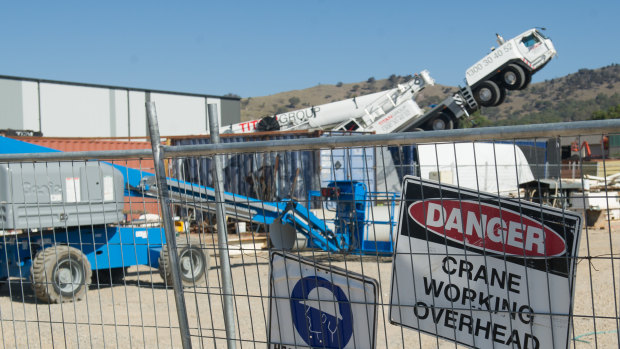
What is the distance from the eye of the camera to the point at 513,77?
27438mm

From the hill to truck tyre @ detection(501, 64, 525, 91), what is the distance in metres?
45.0

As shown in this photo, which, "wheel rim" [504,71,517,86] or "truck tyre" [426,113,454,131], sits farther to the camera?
"truck tyre" [426,113,454,131]

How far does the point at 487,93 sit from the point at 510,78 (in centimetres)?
111

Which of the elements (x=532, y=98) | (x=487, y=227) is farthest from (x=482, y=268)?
(x=532, y=98)

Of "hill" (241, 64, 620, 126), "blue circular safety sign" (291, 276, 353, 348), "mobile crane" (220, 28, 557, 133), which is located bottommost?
"blue circular safety sign" (291, 276, 353, 348)

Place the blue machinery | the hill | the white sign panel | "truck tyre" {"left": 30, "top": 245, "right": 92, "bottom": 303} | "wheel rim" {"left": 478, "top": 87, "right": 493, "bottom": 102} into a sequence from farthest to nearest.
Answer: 1. the hill
2. "wheel rim" {"left": 478, "top": 87, "right": 493, "bottom": 102}
3. "truck tyre" {"left": 30, "top": 245, "right": 92, "bottom": 303}
4. the blue machinery
5. the white sign panel

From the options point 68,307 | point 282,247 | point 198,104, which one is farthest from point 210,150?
point 198,104

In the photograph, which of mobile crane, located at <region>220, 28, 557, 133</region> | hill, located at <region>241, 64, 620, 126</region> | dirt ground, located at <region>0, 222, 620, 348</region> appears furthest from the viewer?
hill, located at <region>241, 64, 620, 126</region>

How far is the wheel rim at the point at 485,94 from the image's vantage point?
28.0 m

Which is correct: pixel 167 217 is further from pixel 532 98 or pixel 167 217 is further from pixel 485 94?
pixel 532 98

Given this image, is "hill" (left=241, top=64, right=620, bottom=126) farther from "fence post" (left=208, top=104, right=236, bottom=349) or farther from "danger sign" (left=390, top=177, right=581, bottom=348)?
"danger sign" (left=390, top=177, right=581, bottom=348)

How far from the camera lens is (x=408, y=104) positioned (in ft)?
90.6

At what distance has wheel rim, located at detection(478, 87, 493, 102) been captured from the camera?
28.0 meters

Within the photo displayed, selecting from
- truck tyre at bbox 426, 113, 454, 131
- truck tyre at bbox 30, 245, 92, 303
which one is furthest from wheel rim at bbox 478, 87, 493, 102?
truck tyre at bbox 30, 245, 92, 303
